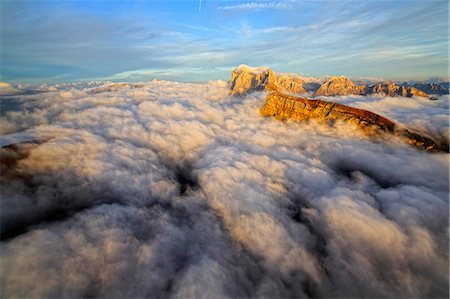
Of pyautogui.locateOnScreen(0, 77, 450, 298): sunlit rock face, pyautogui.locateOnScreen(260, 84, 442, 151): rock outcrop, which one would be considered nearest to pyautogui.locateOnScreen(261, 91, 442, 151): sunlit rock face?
pyautogui.locateOnScreen(260, 84, 442, 151): rock outcrop

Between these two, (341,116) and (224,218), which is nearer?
(224,218)

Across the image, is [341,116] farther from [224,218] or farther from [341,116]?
[224,218]

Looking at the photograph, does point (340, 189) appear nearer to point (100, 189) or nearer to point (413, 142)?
point (413, 142)

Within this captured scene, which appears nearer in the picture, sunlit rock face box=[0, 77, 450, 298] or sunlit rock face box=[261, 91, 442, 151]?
sunlit rock face box=[0, 77, 450, 298]

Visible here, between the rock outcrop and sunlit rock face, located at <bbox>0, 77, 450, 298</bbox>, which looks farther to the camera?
the rock outcrop

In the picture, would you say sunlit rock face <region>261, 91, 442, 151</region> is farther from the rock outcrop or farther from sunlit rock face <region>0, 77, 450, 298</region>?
sunlit rock face <region>0, 77, 450, 298</region>

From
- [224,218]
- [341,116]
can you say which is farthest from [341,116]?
[224,218]

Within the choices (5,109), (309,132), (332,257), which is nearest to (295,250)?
(332,257)

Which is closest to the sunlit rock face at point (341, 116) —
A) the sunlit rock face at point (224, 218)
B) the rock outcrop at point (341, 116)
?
the rock outcrop at point (341, 116)

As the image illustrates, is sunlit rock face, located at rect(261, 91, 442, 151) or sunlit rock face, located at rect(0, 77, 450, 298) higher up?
sunlit rock face, located at rect(261, 91, 442, 151)

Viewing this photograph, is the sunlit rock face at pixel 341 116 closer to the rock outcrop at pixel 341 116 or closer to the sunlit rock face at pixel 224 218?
the rock outcrop at pixel 341 116
